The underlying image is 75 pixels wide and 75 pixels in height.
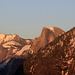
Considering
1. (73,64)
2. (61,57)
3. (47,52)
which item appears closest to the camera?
(73,64)

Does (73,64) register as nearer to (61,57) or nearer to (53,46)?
(61,57)

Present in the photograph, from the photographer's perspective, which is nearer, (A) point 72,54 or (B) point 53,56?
(A) point 72,54

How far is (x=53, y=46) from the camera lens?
74.9 metres

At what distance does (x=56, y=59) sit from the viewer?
7038cm

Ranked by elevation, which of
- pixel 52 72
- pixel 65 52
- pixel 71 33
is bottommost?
pixel 52 72

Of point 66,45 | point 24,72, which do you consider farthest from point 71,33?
point 24,72

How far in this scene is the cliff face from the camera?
66.4 m

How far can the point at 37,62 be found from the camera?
76.4 metres

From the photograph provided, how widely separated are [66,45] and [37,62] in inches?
365

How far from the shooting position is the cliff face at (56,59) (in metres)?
66.4

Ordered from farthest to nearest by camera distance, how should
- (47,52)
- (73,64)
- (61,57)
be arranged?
(47,52) → (61,57) → (73,64)

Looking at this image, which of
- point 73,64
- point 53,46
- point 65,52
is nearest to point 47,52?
point 53,46

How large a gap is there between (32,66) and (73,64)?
14838mm

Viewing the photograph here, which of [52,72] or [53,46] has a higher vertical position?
[53,46]
